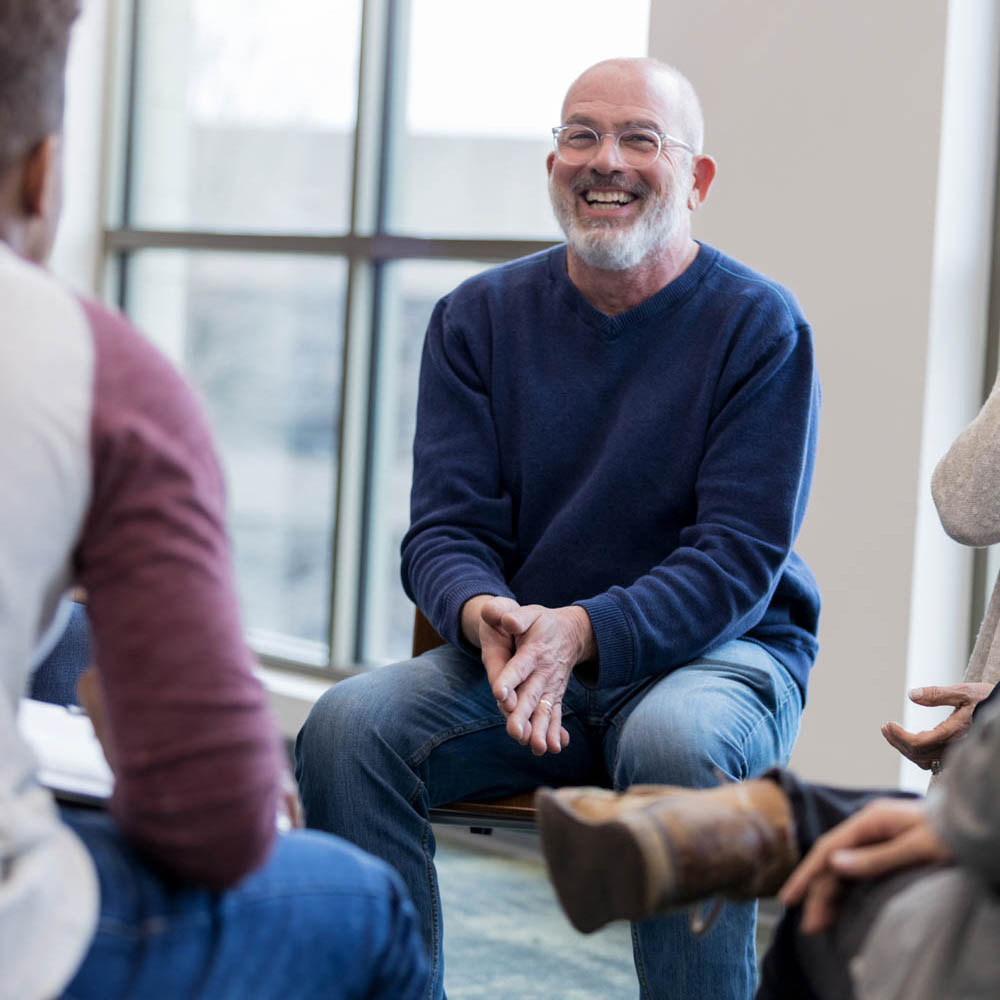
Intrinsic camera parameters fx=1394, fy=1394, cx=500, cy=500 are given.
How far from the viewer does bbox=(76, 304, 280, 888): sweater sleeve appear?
98cm

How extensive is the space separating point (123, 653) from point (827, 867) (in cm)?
56

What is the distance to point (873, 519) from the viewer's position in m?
2.75

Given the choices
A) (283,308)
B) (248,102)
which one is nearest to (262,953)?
(283,308)

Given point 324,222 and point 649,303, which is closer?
point 649,303

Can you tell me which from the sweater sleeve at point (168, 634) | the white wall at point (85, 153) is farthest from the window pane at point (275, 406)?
the sweater sleeve at point (168, 634)

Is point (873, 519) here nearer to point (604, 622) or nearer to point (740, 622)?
point (740, 622)

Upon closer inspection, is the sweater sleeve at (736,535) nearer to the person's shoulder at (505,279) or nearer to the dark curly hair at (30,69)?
the person's shoulder at (505,279)

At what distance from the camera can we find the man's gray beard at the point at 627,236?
2.15 meters

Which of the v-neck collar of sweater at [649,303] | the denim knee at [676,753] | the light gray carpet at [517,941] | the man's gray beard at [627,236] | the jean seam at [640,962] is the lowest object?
the light gray carpet at [517,941]

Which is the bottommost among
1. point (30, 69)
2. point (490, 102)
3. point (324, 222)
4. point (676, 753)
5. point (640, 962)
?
point (640, 962)

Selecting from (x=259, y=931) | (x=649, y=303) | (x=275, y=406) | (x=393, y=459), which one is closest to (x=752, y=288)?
(x=649, y=303)

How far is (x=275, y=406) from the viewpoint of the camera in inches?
170

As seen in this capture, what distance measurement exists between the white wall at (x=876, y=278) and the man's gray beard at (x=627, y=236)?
697 millimetres

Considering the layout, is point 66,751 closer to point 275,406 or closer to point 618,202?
point 618,202
